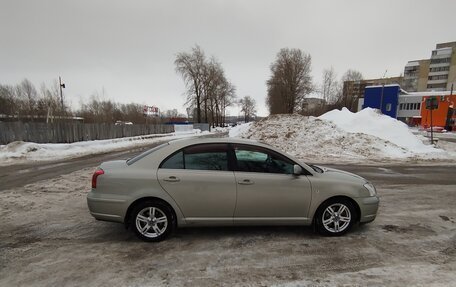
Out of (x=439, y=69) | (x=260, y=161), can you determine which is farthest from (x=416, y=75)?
(x=260, y=161)

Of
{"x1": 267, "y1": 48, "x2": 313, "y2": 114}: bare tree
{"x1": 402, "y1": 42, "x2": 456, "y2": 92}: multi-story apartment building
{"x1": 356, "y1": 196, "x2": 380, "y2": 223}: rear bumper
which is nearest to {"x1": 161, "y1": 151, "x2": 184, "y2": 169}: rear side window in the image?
{"x1": 356, "y1": 196, "x2": 380, "y2": 223}: rear bumper

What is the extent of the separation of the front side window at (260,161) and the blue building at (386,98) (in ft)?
217

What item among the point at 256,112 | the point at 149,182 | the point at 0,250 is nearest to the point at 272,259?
the point at 149,182

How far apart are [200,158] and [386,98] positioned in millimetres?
69089

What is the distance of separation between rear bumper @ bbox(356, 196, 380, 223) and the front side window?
4.13 feet

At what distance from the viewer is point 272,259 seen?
3.29 m

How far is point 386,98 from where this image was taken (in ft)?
197

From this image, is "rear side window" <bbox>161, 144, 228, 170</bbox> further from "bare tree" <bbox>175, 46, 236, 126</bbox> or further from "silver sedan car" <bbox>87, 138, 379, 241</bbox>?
"bare tree" <bbox>175, 46, 236, 126</bbox>

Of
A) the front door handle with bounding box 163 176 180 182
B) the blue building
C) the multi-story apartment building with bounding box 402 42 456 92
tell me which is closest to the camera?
the front door handle with bounding box 163 176 180 182

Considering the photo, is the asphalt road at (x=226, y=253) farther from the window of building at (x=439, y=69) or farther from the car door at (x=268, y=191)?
the window of building at (x=439, y=69)

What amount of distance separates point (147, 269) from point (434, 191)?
7576mm

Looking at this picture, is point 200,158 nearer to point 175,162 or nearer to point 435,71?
point 175,162

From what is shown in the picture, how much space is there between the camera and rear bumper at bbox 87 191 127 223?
3.67 meters

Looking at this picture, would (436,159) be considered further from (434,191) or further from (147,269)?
(147,269)
